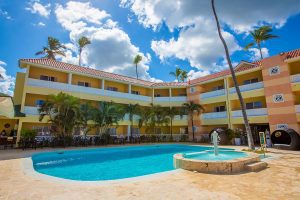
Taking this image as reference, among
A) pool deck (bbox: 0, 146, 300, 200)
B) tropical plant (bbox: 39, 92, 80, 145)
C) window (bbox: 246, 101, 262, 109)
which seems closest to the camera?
pool deck (bbox: 0, 146, 300, 200)

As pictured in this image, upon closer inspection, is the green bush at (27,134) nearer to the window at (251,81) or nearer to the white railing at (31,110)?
the white railing at (31,110)

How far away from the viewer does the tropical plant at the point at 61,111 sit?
62.8ft

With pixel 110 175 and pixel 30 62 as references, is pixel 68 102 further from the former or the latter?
pixel 110 175

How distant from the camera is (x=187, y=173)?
8.11m

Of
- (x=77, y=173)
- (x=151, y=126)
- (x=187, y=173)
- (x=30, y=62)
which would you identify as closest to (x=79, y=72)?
(x=30, y=62)

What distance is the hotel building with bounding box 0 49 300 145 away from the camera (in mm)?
20156

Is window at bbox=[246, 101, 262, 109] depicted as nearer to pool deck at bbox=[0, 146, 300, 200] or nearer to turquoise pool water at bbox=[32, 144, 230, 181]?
turquoise pool water at bbox=[32, 144, 230, 181]

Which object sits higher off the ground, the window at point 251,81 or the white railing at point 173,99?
the window at point 251,81

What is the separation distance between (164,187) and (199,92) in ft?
84.7

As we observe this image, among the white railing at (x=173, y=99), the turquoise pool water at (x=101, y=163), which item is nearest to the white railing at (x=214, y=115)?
the white railing at (x=173, y=99)

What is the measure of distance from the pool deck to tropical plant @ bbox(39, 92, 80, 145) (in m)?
12.1

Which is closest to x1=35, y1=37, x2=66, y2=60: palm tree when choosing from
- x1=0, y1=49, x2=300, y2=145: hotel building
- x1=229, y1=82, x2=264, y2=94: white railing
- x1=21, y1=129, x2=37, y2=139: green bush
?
x1=0, y1=49, x2=300, y2=145: hotel building

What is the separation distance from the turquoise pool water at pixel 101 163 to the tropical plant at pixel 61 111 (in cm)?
400

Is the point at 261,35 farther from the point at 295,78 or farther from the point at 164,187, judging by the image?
the point at 164,187
